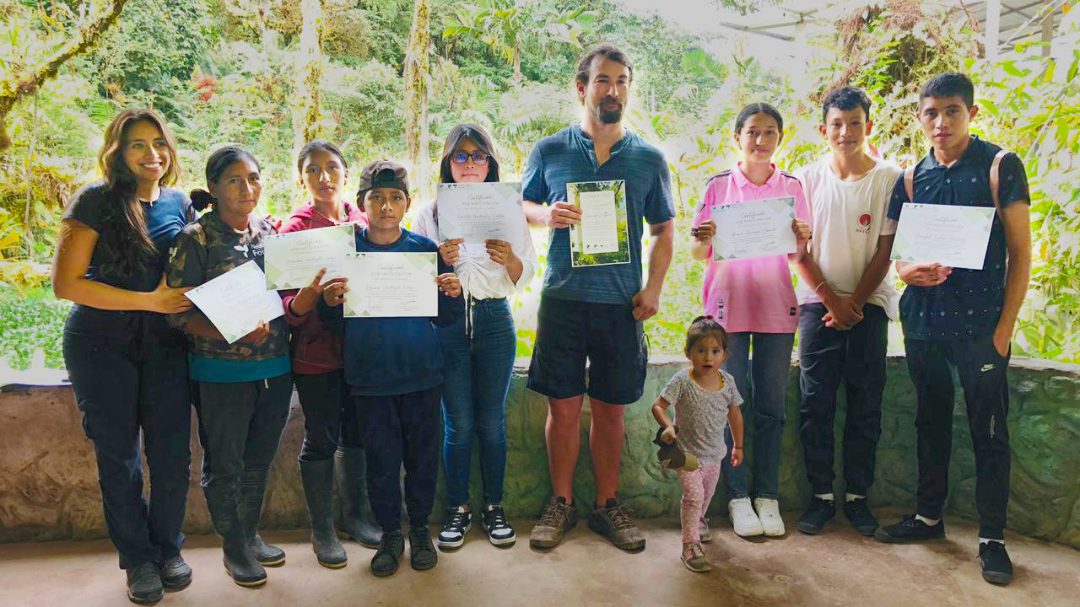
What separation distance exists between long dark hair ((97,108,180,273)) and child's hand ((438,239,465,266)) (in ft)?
3.27

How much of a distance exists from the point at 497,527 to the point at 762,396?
1326 mm

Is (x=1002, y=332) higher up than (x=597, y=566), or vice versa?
(x=1002, y=332)

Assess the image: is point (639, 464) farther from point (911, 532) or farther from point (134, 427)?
point (134, 427)

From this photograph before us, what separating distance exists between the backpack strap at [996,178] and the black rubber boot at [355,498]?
9.03ft

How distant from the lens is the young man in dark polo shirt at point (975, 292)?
97.0 inches

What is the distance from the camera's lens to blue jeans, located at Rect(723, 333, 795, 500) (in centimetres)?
282

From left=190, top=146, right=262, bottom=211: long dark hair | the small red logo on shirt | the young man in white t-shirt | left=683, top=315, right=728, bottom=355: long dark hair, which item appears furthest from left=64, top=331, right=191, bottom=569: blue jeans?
the small red logo on shirt

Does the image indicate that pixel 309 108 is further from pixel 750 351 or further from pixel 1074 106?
pixel 1074 106

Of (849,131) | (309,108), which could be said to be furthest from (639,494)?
(309,108)

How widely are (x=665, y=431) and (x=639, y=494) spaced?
766mm

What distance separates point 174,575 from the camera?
7.89 feet

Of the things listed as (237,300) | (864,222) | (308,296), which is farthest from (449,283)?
(864,222)

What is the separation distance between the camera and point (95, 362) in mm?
2168

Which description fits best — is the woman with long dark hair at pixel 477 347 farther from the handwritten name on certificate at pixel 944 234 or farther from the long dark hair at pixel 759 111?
the handwritten name on certificate at pixel 944 234
